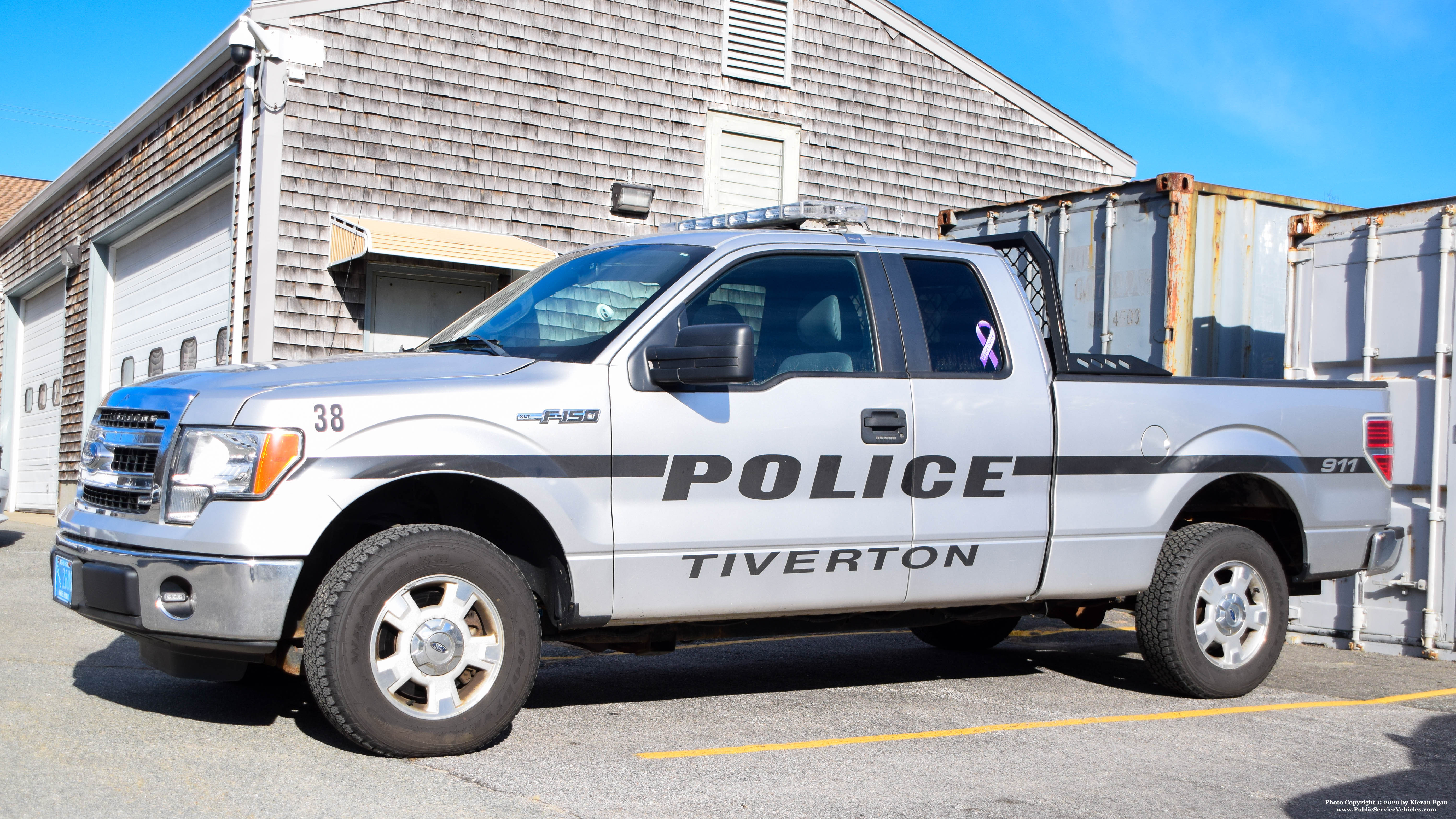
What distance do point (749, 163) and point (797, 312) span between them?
10.7 m

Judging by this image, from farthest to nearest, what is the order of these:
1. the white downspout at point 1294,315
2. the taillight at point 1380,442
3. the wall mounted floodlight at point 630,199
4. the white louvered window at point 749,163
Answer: the white louvered window at point 749,163
the wall mounted floodlight at point 630,199
the white downspout at point 1294,315
the taillight at point 1380,442

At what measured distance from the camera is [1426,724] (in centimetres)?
573

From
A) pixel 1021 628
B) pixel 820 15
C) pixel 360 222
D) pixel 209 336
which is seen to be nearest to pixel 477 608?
pixel 1021 628

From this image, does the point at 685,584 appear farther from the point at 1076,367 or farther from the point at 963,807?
the point at 1076,367

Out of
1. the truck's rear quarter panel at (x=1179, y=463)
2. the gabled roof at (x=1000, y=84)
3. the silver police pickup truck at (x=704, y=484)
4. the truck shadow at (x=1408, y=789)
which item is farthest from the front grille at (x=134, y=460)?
the gabled roof at (x=1000, y=84)

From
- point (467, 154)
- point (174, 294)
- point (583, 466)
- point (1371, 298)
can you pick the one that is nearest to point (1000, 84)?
point (467, 154)

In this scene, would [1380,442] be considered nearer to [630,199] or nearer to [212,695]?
[212,695]

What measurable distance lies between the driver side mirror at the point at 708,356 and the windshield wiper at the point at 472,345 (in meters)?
0.64

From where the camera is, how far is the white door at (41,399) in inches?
795

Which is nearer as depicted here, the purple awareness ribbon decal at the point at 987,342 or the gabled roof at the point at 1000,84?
the purple awareness ribbon decal at the point at 987,342

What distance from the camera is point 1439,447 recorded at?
757 cm

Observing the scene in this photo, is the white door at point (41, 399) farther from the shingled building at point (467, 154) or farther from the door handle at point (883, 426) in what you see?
the door handle at point (883, 426)

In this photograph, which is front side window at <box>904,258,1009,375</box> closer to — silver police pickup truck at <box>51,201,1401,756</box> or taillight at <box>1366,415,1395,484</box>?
silver police pickup truck at <box>51,201,1401,756</box>

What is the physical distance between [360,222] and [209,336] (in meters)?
2.54
